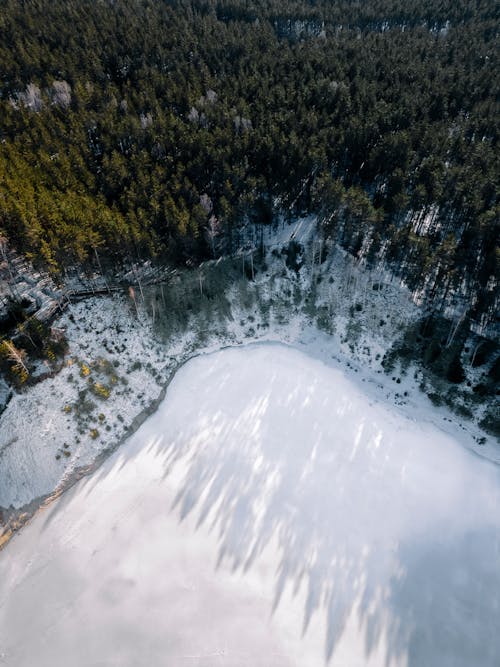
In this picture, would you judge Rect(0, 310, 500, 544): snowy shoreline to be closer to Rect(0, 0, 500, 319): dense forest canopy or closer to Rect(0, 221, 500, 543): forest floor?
Rect(0, 221, 500, 543): forest floor

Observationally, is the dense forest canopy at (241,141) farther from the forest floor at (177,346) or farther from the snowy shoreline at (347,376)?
the snowy shoreline at (347,376)

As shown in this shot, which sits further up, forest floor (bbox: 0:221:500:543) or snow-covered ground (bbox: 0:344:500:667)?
forest floor (bbox: 0:221:500:543)

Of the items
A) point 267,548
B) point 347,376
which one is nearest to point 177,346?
point 347,376

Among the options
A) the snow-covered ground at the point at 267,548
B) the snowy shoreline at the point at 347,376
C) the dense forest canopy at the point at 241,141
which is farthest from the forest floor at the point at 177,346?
the dense forest canopy at the point at 241,141

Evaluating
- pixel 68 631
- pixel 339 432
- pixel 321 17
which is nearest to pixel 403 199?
pixel 339 432

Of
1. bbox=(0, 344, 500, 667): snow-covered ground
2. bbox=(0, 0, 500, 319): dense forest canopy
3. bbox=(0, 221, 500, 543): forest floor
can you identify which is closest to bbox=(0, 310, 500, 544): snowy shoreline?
bbox=(0, 221, 500, 543): forest floor

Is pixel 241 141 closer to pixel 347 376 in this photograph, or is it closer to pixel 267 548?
pixel 347 376

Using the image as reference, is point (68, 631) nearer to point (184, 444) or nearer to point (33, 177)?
point (184, 444)
